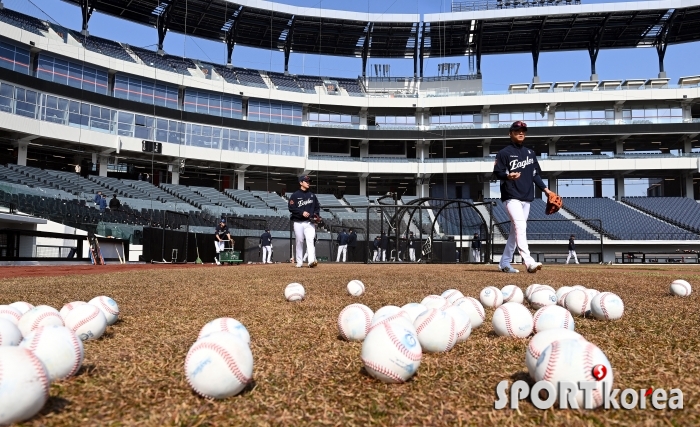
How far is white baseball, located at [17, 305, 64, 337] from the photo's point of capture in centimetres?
311

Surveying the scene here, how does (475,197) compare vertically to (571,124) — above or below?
below

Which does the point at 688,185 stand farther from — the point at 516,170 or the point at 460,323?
the point at 460,323

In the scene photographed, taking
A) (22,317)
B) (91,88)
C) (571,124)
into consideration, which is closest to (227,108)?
(91,88)

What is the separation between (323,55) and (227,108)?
519 inches

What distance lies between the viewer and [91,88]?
38.9m

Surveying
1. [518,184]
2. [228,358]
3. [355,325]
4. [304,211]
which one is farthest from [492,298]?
[304,211]

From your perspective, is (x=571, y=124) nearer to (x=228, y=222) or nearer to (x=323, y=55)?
(x=323, y=55)

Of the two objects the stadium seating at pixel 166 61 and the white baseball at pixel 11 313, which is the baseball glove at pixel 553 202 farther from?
the stadium seating at pixel 166 61

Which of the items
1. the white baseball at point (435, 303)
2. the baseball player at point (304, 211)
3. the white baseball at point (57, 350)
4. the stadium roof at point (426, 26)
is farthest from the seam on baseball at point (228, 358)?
the stadium roof at point (426, 26)

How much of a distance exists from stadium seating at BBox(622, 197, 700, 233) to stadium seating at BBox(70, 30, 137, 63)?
4540cm

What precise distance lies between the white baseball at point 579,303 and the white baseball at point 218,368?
3.38 metres

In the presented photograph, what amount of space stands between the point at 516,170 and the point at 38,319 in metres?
8.11

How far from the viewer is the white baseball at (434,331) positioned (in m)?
3.01

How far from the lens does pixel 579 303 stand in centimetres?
452
